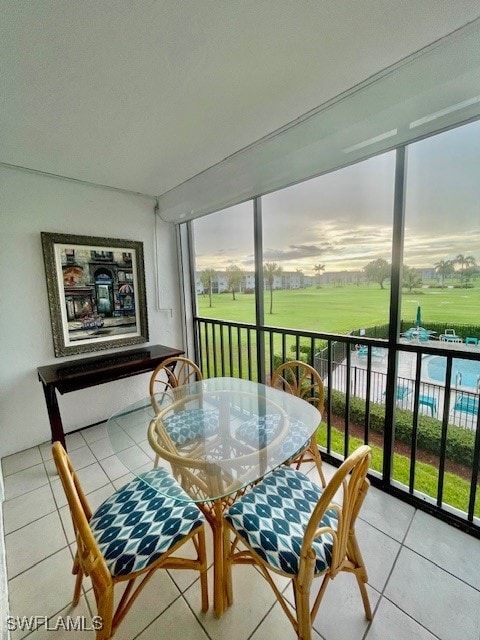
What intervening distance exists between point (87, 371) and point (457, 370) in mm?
2613

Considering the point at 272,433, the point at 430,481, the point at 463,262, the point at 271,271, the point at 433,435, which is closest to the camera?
the point at 463,262

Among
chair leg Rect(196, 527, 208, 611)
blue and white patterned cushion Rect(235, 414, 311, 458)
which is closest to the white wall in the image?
blue and white patterned cushion Rect(235, 414, 311, 458)

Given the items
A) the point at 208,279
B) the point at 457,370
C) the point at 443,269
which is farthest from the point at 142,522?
the point at 208,279

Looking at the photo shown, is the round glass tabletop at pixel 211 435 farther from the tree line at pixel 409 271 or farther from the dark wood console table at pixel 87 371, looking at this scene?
the tree line at pixel 409 271

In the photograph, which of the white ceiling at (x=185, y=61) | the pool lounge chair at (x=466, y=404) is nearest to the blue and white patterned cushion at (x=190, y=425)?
the pool lounge chair at (x=466, y=404)

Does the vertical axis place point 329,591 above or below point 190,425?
below

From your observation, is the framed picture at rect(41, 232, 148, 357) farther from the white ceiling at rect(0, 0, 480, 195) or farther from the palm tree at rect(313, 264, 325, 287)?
the palm tree at rect(313, 264, 325, 287)

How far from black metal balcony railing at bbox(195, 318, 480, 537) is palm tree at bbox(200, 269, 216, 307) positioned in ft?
1.33

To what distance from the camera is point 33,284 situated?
7.39ft

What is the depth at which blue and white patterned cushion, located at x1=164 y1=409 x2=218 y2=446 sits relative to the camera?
159 cm

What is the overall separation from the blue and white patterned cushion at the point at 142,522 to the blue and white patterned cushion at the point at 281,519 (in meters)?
0.20

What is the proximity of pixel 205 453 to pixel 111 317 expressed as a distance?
1.88 meters

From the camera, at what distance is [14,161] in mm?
1999

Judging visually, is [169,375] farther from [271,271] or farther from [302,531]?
[302,531]
